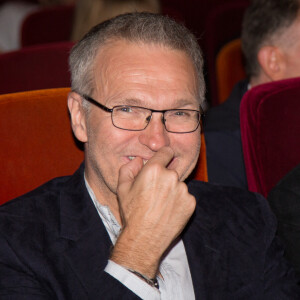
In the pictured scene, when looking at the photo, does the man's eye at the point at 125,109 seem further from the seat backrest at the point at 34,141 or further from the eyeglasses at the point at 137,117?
the seat backrest at the point at 34,141

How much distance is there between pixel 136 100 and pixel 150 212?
→ 0.35 metres

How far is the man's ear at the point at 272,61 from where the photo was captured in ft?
9.10

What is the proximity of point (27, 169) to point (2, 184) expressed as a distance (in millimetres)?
94

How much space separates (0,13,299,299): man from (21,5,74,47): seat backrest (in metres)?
1.69

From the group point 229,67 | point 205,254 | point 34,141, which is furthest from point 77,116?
point 229,67

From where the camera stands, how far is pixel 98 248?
63.9 inches

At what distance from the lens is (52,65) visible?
2385 millimetres

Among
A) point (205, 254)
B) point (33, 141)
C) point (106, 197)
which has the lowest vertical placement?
point (205, 254)

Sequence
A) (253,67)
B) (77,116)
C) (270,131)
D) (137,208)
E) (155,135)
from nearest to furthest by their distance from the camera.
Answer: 1. (137,208)
2. (155,135)
3. (77,116)
4. (270,131)
5. (253,67)

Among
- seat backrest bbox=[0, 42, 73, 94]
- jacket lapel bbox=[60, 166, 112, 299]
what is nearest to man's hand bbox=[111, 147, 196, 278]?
jacket lapel bbox=[60, 166, 112, 299]

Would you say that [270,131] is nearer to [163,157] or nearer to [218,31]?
[163,157]

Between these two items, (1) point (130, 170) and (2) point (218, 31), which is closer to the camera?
(1) point (130, 170)

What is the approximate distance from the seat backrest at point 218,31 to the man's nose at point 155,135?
178cm

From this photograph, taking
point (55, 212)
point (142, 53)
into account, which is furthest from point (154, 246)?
point (142, 53)
